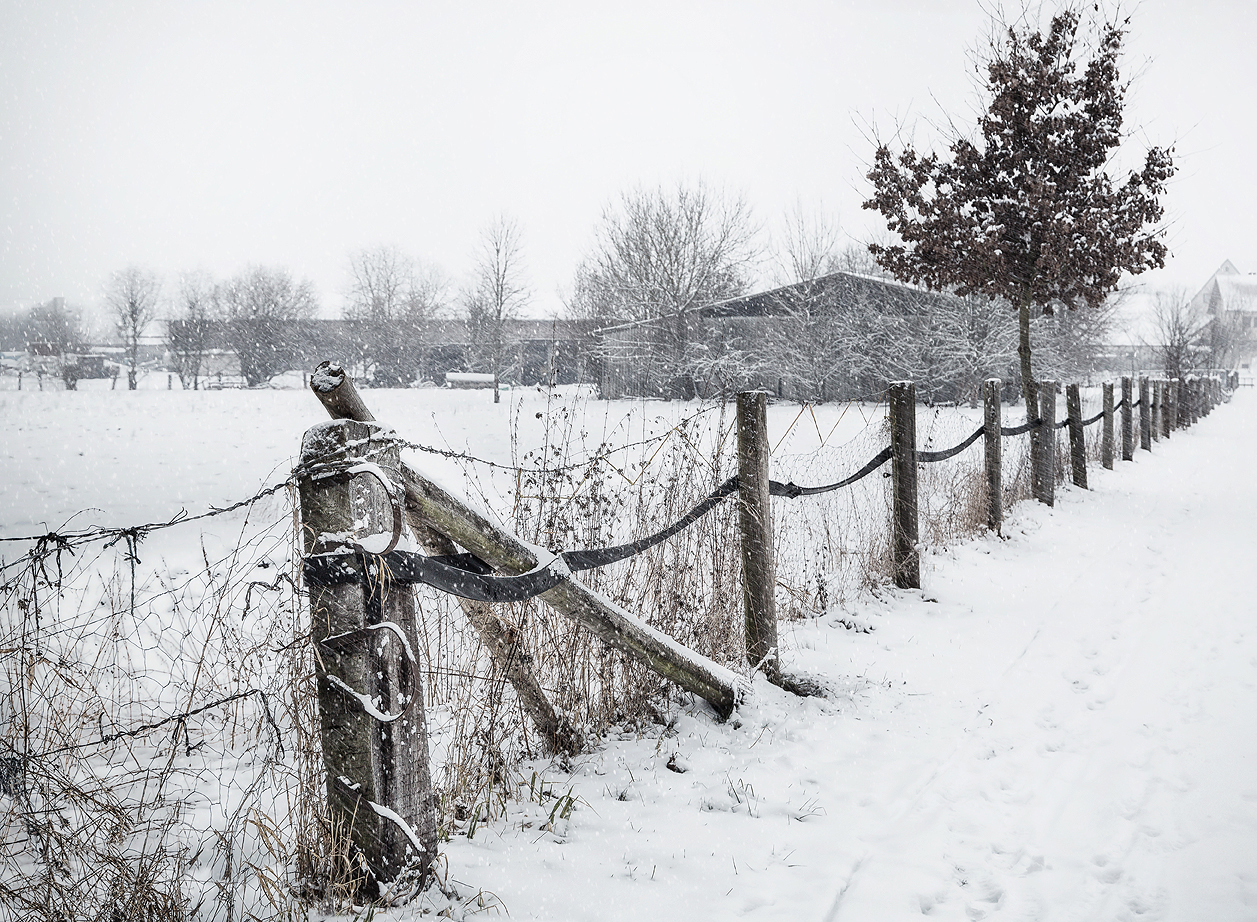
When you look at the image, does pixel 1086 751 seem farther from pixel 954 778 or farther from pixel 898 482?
pixel 898 482

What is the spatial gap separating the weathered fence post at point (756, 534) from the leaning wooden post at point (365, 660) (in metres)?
2.18

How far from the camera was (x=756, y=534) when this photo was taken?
Answer: 12.9 ft

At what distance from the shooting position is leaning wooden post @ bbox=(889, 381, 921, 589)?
545 centimetres

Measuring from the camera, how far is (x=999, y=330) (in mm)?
27750

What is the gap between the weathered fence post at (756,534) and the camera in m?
3.89

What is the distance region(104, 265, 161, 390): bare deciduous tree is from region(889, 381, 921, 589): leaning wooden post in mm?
51721

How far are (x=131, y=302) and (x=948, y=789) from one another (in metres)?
54.5

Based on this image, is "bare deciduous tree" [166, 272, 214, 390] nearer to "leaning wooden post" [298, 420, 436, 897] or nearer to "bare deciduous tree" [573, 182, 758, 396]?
"bare deciduous tree" [573, 182, 758, 396]

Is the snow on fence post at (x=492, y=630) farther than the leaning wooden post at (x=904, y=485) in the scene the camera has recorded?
No

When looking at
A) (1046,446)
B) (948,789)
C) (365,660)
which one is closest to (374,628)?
(365,660)

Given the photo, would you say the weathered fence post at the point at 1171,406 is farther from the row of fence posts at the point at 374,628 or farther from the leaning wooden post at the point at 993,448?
the row of fence posts at the point at 374,628

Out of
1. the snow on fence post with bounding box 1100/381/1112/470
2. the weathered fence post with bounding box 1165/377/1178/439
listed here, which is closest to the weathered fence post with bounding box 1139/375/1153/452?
the weathered fence post with bounding box 1165/377/1178/439

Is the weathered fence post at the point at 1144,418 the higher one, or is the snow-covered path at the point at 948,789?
the weathered fence post at the point at 1144,418

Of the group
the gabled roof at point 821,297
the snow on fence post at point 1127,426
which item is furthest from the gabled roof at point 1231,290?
the snow on fence post at point 1127,426
